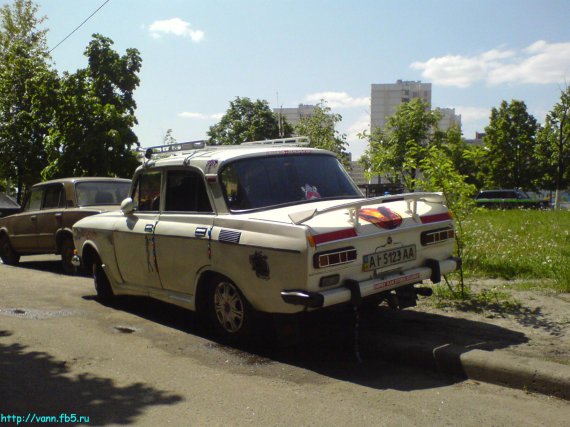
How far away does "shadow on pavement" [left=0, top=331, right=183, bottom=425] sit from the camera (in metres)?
4.21

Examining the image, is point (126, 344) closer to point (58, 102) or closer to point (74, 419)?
point (74, 419)

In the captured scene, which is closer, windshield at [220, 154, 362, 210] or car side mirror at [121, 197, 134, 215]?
windshield at [220, 154, 362, 210]

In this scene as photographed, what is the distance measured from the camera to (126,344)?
242 inches

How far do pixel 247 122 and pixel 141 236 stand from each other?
45.0 m

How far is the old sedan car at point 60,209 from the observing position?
10.5 m

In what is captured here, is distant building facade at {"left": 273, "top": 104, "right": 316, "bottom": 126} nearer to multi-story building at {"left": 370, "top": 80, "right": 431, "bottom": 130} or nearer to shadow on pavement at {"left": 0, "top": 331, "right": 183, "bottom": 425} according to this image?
shadow on pavement at {"left": 0, "top": 331, "right": 183, "bottom": 425}

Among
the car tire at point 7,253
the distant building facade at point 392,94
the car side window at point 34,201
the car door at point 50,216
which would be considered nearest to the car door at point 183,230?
the car door at point 50,216

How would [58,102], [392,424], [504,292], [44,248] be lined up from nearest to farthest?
[392,424]
[504,292]
[44,248]
[58,102]

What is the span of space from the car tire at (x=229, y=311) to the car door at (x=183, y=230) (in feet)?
0.90

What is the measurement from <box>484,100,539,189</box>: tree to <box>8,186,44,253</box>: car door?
43630 mm

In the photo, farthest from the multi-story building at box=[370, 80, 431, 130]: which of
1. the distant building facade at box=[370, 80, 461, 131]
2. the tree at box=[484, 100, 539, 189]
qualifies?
the tree at box=[484, 100, 539, 189]

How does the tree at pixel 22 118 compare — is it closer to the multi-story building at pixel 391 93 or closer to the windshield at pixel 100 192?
the windshield at pixel 100 192

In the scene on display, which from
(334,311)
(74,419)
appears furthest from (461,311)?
(74,419)

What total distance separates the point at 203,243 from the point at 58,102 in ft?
54.1
